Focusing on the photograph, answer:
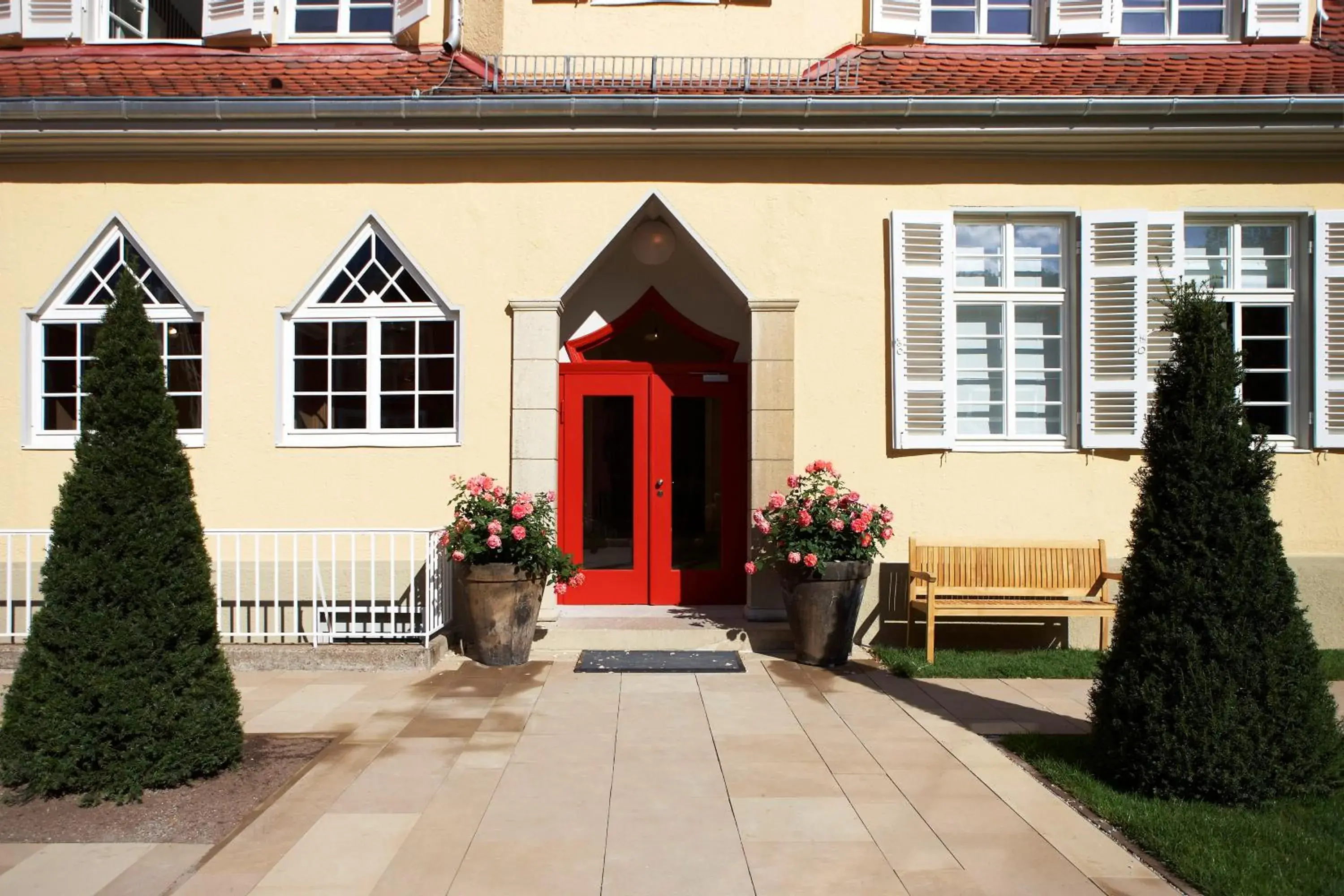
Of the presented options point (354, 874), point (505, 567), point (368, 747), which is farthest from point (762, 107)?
point (354, 874)

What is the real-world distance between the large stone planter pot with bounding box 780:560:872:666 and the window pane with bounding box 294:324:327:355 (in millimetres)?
4087

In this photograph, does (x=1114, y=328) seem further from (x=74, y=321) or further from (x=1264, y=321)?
(x=74, y=321)

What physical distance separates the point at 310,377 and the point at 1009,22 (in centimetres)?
691

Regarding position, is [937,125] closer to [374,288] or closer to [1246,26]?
[1246,26]

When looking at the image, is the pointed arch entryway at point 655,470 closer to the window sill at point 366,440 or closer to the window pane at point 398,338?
the window sill at point 366,440

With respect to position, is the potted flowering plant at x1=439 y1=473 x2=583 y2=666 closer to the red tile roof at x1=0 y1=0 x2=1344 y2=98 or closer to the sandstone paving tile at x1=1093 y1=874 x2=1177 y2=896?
the red tile roof at x1=0 y1=0 x2=1344 y2=98

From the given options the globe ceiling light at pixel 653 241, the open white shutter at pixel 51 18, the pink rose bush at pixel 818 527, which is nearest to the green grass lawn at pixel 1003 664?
the pink rose bush at pixel 818 527

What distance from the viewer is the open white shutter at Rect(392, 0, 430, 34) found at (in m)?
8.96

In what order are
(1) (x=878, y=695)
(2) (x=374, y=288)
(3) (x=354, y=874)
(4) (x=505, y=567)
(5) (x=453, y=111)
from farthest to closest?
(2) (x=374, y=288), (5) (x=453, y=111), (4) (x=505, y=567), (1) (x=878, y=695), (3) (x=354, y=874)

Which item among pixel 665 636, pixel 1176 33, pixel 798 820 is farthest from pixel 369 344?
pixel 1176 33

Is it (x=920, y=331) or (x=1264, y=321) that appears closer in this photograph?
(x=920, y=331)

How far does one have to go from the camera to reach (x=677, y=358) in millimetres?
9195

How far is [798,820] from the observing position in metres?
4.33

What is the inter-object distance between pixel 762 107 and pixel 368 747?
5.32m
